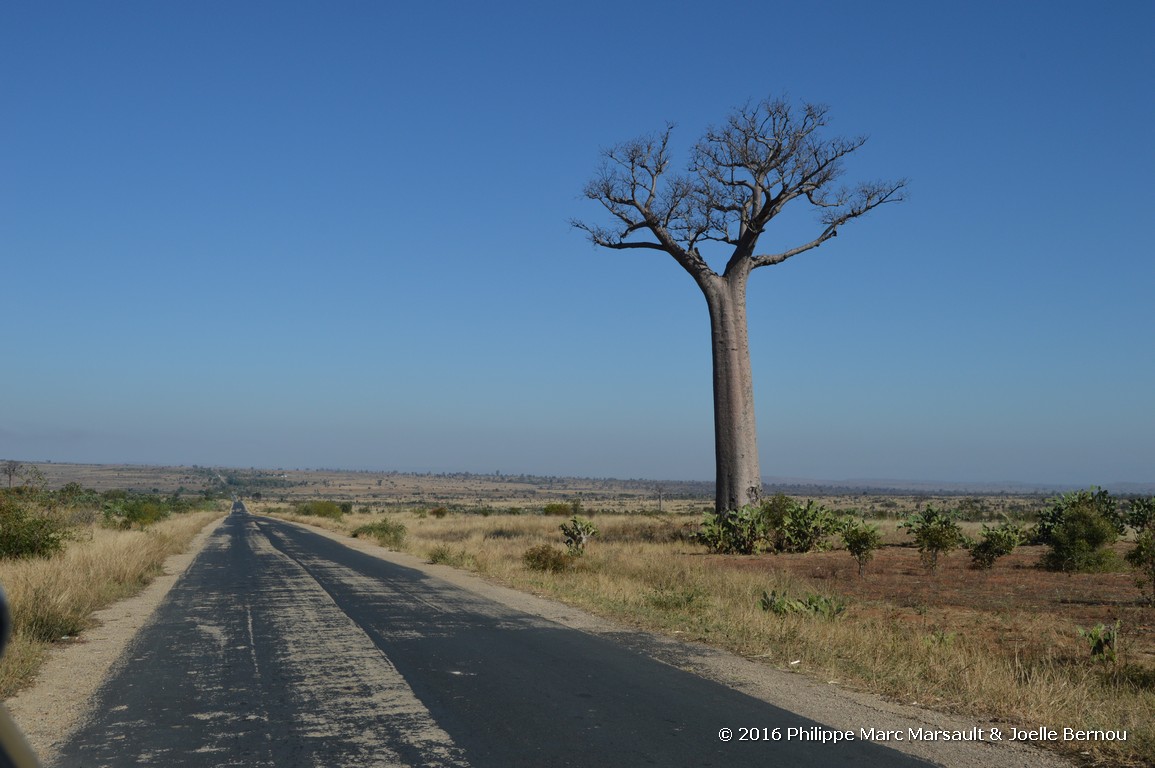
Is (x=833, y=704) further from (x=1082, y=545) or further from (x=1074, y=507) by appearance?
(x=1074, y=507)

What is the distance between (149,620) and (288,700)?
6.06 m

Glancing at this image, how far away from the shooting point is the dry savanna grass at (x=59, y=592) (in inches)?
339

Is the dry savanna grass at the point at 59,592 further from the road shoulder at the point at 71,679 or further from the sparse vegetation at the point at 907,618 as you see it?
the sparse vegetation at the point at 907,618

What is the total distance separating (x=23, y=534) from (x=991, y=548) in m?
20.7

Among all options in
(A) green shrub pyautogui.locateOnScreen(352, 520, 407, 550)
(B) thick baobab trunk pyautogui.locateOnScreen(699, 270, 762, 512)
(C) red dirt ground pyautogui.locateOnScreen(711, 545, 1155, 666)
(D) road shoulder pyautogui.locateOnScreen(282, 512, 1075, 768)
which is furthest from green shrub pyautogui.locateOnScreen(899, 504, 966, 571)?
(A) green shrub pyautogui.locateOnScreen(352, 520, 407, 550)

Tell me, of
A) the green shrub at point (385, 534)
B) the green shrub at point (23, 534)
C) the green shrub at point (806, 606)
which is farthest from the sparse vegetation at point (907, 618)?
the green shrub at point (23, 534)

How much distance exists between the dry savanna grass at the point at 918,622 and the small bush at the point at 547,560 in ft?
0.70

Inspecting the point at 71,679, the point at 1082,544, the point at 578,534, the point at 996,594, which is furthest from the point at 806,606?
the point at 578,534

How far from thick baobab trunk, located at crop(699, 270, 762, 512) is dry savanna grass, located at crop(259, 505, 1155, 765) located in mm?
2352

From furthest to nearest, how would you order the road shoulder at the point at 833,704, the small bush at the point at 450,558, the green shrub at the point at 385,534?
the green shrub at the point at 385,534, the small bush at the point at 450,558, the road shoulder at the point at 833,704

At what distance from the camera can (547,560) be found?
789 inches

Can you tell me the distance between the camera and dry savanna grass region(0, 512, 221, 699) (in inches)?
339

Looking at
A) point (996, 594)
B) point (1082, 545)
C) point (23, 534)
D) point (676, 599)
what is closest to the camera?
point (676, 599)

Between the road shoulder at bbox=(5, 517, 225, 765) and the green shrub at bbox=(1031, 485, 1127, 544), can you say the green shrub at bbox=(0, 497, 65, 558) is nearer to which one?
the road shoulder at bbox=(5, 517, 225, 765)
